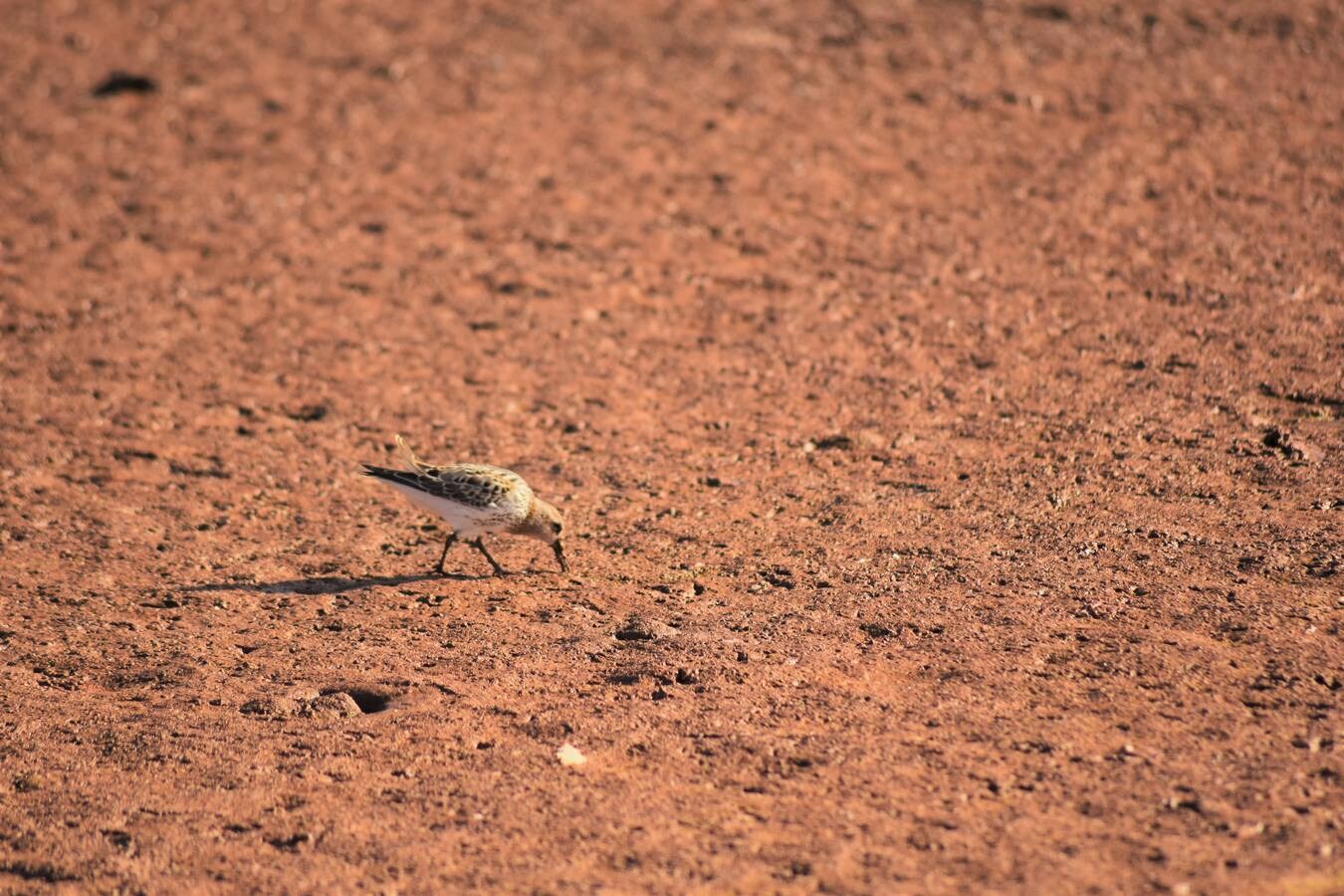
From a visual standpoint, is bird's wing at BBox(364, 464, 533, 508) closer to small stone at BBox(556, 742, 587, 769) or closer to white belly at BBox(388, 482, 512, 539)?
white belly at BBox(388, 482, 512, 539)

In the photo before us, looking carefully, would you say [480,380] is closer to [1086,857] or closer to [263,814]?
[263,814]

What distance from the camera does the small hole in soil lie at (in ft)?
23.6

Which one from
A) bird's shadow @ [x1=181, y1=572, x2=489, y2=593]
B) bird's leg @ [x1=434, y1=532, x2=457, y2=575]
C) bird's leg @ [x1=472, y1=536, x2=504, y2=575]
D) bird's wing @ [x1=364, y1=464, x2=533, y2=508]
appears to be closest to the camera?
bird's wing @ [x1=364, y1=464, x2=533, y2=508]

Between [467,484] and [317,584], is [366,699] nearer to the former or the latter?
[317,584]

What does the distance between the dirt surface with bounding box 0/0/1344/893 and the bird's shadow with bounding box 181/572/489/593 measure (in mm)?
49

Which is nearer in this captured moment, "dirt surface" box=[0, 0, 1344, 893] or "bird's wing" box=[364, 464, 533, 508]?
"dirt surface" box=[0, 0, 1344, 893]

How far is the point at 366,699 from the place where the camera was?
7.25 m

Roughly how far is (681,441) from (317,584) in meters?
2.93

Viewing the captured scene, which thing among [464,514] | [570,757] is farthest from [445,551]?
[570,757]

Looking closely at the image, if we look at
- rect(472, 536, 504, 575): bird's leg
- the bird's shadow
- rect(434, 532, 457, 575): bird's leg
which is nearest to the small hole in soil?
the bird's shadow

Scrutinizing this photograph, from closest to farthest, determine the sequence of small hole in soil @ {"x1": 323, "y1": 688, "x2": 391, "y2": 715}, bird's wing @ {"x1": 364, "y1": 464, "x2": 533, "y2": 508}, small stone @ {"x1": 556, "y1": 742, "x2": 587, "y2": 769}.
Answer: small stone @ {"x1": 556, "y1": 742, "x2": 587, "y2": 769} → small hole in soil @ {"x1": 323, "y1": 688, "x2": 391, "y2": 715} → bird's wing @ {"x1": 364, "y1": 464, "x2": 533, "y2": 508}

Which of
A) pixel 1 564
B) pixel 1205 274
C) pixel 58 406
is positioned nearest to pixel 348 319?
pixel 58 406

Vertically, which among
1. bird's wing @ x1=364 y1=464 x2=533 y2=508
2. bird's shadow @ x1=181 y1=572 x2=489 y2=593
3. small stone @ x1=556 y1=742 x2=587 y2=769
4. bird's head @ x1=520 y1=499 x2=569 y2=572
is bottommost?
bird's shadow @ x1=181 y1=572 x2=489 y2=593

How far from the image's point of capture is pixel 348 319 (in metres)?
12.3
